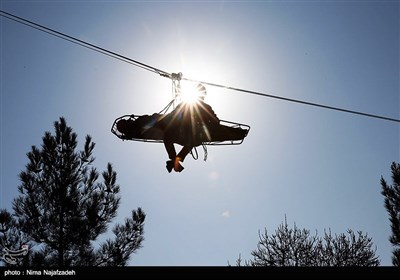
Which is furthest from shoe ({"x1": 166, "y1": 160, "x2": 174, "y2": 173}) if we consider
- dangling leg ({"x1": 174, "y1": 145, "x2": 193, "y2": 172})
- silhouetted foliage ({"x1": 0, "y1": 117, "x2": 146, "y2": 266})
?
silhouetted foliage ({"x1": 0, "y1": 117, "x2": 146, "y2": 266})

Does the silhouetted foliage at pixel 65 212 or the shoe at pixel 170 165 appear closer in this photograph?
the shoe at pixel 170 165

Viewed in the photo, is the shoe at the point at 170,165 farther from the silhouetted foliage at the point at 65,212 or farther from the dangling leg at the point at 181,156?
the silhouetted foliage at the point at 65,212

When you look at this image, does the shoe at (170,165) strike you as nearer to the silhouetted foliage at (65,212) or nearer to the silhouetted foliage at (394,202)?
the silhouetted foliage at (65,212)

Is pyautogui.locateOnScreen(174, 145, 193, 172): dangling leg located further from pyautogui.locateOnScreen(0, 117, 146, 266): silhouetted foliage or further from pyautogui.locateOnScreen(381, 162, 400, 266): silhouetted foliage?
pyautogui.locateOnScreen(381, 162, 400, 266): silhouetted foliage

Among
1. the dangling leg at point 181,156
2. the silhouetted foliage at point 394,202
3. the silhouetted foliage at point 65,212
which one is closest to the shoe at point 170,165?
the dangling leg at point 181,156

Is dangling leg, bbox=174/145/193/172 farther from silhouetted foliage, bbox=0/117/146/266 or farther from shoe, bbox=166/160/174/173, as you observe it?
silhouetted foliage, bbox=0/117/146/266

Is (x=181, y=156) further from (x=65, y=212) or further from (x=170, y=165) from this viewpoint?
(x=65, y=212)

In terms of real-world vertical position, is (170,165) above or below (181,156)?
Result: below

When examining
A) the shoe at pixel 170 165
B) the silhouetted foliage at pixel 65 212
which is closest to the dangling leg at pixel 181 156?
the shoe at pixel 170 165

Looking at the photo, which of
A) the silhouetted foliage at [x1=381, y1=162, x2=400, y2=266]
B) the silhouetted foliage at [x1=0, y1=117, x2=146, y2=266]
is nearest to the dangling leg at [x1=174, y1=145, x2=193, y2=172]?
the silhouetted foliage at [x1=0, y1=117, x2=146, y2=266]

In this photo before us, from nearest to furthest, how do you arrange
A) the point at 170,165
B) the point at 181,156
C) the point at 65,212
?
the point at 170,165, the point at 181,156, the point at 65,212

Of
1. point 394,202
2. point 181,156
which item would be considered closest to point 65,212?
point 181,156

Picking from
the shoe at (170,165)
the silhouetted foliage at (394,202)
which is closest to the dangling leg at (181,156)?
the shoe at (170,165)

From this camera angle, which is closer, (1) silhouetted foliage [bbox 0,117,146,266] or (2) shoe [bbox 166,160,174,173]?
(2) shoe [bbox 166,160,174,173]
